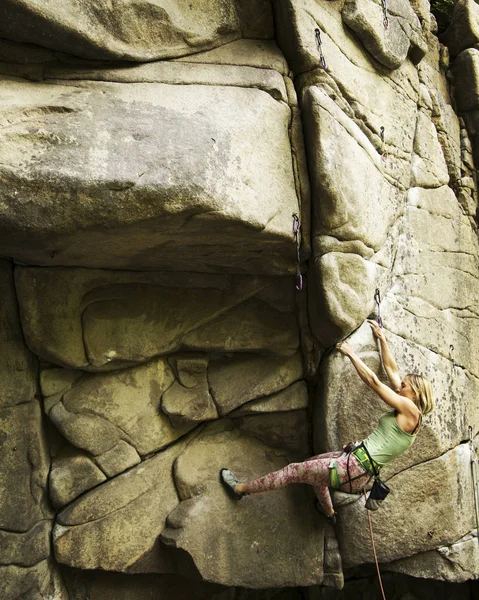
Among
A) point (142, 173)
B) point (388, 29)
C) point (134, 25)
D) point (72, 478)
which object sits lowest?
point (72, 478)

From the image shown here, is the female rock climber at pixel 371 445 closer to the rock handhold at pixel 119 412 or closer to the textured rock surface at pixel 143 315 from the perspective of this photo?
the textured rock surface at pixel 143 315

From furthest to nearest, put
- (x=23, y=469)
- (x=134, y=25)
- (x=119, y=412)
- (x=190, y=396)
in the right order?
(x=190, y=396) < (x=119, y=412) < (x=23, y=469) < (x=134, y=25)

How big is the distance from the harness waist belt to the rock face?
443mm

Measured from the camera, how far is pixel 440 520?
3963 millimetres

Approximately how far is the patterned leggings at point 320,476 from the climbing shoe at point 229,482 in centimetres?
14

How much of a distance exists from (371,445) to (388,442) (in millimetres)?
111

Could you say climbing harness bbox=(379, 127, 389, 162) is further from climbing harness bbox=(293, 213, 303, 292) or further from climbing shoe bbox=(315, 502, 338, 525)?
climbing shoe bbox=(315, 502, 338, 525)

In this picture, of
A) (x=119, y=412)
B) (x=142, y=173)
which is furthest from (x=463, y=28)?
(x=119, y=412)

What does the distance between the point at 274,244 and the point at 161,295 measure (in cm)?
103

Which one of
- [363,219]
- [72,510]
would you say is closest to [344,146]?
[363,219]

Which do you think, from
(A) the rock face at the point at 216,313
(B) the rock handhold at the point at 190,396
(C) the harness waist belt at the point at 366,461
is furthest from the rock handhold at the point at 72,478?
(C) the harness waist belt at the point at 366,461

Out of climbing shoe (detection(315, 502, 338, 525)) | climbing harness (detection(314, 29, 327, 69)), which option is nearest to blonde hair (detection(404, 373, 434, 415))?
climbing shoe (detection(315, 502, 338, 525))

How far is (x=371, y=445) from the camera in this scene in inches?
133

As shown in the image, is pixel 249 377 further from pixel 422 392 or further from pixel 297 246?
pixel 422 392
